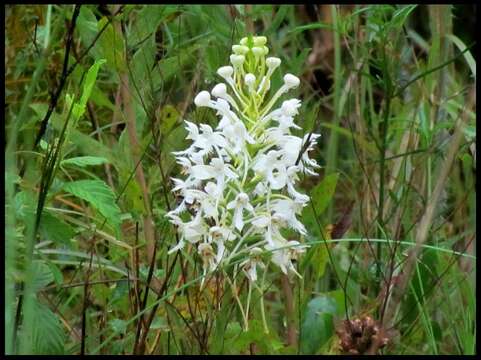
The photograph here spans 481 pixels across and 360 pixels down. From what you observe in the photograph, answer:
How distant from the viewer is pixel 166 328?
159 centimetres

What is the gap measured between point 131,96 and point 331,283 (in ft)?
3.05

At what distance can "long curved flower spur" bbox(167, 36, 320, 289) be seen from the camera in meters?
1.39

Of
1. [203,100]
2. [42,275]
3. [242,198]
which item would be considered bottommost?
[42,275]

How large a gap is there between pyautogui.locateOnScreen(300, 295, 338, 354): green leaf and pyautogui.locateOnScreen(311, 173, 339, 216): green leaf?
0.18m

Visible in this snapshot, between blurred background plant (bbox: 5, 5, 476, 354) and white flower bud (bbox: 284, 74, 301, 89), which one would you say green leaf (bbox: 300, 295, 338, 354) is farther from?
white flower bud (bbox: 284, 74, 301, 89)

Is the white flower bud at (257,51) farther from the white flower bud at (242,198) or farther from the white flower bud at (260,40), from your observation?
the white flower bud at (242,198)

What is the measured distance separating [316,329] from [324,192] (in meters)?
0.24

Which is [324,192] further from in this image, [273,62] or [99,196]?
[99,196]

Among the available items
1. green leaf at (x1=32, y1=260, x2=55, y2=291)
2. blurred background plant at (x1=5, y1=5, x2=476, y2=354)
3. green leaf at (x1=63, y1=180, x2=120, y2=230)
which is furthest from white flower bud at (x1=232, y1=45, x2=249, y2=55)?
green leaf at (x1=32, y1=260, x2=55, y2=291)

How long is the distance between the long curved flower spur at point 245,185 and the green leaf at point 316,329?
194 millimetres

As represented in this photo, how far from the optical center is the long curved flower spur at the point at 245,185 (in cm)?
139

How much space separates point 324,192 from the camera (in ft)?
5.47

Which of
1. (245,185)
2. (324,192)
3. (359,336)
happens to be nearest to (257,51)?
(245,185)

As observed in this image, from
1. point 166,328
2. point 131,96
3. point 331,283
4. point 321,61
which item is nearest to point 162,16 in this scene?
point 131,96
